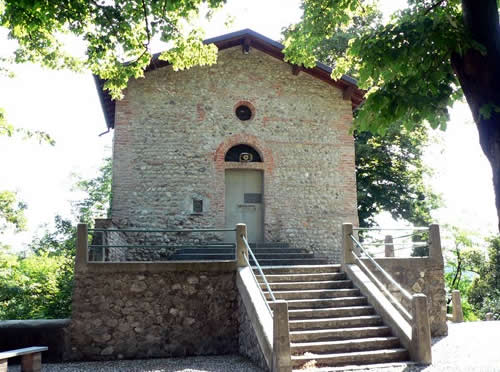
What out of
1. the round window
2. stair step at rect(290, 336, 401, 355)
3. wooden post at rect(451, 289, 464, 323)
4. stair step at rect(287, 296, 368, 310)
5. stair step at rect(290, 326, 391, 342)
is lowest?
wooden post at rect(451, 289, 464, 323)

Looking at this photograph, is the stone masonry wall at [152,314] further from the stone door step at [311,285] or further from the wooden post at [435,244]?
the wooden post at [435,244]

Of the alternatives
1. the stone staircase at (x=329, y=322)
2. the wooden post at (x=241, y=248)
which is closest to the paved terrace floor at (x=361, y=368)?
the stone staircase at (x=329, y=322)

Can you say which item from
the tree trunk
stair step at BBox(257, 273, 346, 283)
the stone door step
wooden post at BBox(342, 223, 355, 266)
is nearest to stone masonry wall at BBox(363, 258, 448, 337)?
wooden post at BBox(342, 223, 355, 266)

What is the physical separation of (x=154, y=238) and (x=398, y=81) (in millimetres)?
8207

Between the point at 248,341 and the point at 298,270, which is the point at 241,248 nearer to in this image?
the point at 298,270

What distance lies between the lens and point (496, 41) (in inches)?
189

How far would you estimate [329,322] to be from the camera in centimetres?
770

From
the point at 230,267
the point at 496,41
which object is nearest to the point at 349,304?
the point at 230,267

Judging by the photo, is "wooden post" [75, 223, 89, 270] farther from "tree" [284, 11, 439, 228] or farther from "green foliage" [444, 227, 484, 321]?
"green foliage" [444, 227, 484, 321]

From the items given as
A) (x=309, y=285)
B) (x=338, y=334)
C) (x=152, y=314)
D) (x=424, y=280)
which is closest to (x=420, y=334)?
(x=338, y=334)

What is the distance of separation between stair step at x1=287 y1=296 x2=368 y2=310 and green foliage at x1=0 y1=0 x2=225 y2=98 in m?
5.50

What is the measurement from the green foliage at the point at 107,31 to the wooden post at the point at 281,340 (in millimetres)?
5242

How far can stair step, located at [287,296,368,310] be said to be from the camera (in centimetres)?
817

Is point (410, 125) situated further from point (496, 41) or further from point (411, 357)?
point (411, 357)
